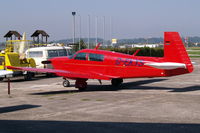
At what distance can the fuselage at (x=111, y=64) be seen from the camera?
16438 mm

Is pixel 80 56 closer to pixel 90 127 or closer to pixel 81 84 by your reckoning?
pixel 81 84

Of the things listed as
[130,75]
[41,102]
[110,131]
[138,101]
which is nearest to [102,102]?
[138,101]

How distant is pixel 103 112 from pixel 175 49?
591 centimetres

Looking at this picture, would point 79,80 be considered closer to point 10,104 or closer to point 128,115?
point 10,104

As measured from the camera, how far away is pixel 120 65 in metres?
17.4

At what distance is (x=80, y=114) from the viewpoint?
36.9ft

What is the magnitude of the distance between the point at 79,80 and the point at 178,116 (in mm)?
8496

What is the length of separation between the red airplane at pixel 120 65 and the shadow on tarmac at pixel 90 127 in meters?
6.44

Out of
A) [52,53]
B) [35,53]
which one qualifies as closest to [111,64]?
[52,53]

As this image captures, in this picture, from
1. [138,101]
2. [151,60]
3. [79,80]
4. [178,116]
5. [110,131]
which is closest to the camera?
[110,131]

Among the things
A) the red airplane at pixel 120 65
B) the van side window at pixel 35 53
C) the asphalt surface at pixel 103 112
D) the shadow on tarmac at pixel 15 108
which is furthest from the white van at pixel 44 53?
the shadow on tarmac at pixel 15 108

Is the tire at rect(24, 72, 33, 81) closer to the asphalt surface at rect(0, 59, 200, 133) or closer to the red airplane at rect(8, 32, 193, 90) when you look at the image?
the red airplane at rect(8, 32, 193, 90)

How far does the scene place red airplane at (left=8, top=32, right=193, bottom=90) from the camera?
51.4 ft

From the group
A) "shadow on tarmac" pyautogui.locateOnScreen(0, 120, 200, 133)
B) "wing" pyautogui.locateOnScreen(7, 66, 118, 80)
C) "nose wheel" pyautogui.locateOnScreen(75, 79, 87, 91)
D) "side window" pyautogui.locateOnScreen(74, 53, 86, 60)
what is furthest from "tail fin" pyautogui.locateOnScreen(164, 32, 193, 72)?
"shadow on tarmac" pyautogui.locateOnScreen(0, 120, 200, 133)
